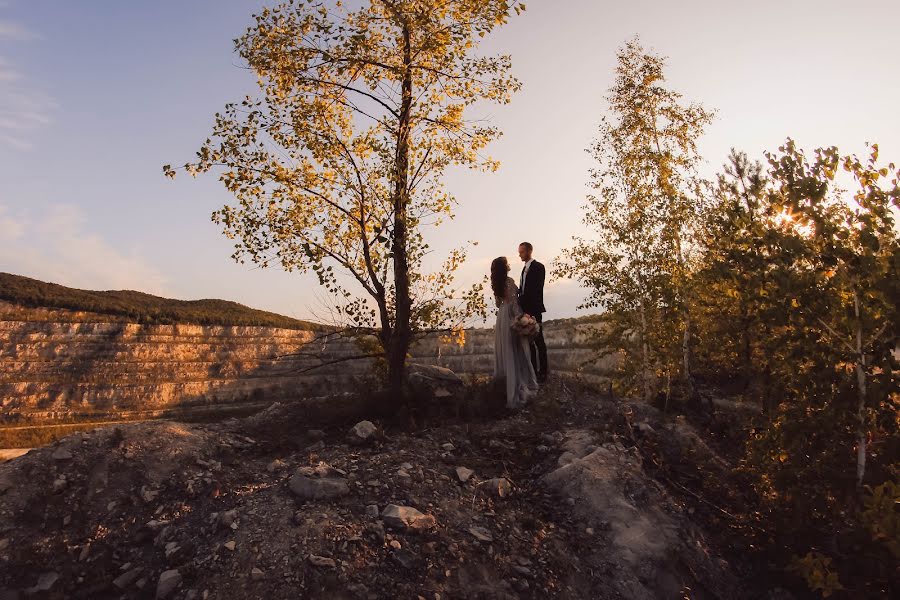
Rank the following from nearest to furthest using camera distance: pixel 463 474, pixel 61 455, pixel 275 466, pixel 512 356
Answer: pixel 463 474 < pixel 61 455 < pixel 275 466 < pixel 512 356

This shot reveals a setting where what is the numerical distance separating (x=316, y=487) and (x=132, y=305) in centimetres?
10618

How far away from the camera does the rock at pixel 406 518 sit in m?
6.74

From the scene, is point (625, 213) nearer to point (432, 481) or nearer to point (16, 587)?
point (432, 481)

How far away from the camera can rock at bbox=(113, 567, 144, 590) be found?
611cm

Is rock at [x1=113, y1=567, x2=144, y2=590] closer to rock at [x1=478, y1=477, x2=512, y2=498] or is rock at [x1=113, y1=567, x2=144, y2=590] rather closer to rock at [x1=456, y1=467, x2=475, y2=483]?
rock at [x1=456, y1=467, x2=475, y2=483]

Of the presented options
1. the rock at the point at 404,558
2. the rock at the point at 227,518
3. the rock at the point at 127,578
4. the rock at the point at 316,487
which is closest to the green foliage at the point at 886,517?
the rock at the point at 404,558

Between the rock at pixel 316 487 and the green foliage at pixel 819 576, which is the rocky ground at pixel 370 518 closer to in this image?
the rock at pixel 316 487

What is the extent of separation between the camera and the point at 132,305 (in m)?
97.1

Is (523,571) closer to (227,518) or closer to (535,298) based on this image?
(227,518)

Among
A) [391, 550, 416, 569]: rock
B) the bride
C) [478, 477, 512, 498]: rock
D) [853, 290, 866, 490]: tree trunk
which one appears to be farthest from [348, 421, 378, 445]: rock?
[853, 290, 866, 490]: tree trunk

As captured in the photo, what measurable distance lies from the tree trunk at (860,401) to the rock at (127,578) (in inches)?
338

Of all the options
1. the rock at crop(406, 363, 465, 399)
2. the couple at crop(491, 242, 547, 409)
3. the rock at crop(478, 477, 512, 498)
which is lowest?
the rock at crop(478, 477, 512, 498)

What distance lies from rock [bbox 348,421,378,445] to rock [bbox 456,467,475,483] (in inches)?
86.3

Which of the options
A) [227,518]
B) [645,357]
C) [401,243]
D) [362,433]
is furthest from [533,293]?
[227,518]
